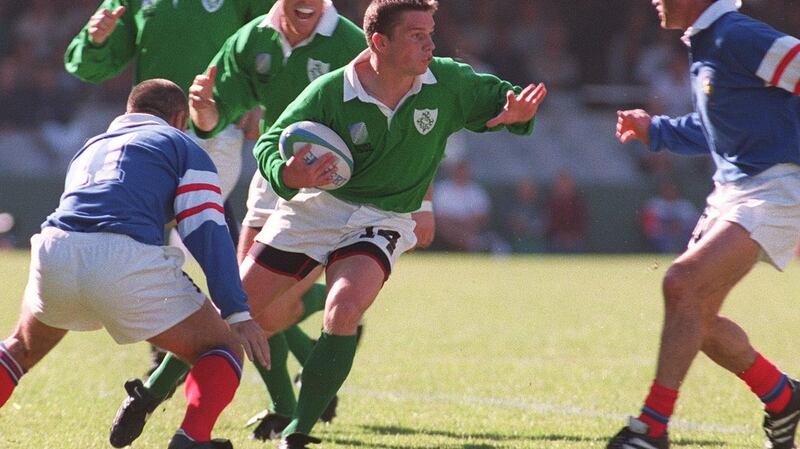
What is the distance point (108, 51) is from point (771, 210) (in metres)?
3.86

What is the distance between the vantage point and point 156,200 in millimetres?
4805

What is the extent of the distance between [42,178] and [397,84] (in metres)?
14.4

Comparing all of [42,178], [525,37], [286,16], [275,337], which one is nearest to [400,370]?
[275,337]

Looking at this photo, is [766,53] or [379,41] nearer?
[766,53]

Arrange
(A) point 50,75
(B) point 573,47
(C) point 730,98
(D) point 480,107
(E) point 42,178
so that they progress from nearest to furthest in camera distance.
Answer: (C) point 730,98 → (D) point 480,107 → (E) point 42,178 → (A) point 50,75 → (B) point 573,47

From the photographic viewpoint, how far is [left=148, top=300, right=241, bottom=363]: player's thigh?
473 centimetres

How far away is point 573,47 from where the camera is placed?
76.3ft

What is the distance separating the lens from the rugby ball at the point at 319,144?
5340 millimetres

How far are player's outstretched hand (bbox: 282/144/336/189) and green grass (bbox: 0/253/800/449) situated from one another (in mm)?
1251

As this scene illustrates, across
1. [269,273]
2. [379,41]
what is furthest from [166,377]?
[379,41]

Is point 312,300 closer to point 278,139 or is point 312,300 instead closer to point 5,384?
point 278,139

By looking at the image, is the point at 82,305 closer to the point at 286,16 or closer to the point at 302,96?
the point at 302,96

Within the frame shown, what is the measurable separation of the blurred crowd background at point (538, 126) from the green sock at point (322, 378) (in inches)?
523

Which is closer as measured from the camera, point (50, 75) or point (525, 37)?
point (50, 75)
